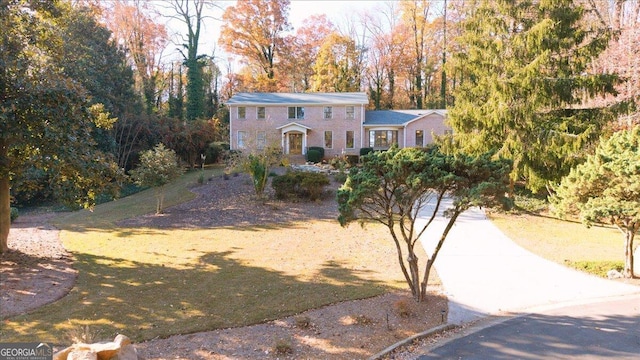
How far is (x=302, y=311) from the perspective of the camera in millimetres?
7633

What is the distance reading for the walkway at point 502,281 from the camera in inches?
317

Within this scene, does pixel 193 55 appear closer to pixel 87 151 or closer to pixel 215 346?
pixel 87 151

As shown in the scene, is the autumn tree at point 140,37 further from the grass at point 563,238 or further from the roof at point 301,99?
the grass at point 563,238

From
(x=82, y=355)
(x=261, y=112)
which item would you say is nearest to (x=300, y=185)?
(x=261, y=112)

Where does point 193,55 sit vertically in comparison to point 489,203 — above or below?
above

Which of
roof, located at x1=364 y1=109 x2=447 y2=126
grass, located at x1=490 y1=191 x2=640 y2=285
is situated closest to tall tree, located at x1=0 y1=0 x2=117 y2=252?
grass, located at x1=490 y1=191 x2=640 y2=285

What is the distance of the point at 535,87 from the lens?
52.0 feet

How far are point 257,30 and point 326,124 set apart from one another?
15.2 m

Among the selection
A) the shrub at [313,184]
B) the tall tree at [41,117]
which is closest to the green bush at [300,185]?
the shrub at [313,184]

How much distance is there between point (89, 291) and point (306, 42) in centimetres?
3875

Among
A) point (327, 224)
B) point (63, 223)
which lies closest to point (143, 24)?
point (63, 223)

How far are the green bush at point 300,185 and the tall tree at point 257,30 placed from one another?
23479mm

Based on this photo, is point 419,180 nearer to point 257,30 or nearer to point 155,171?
point 155,171

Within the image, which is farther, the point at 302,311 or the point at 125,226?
the point at 125,226
